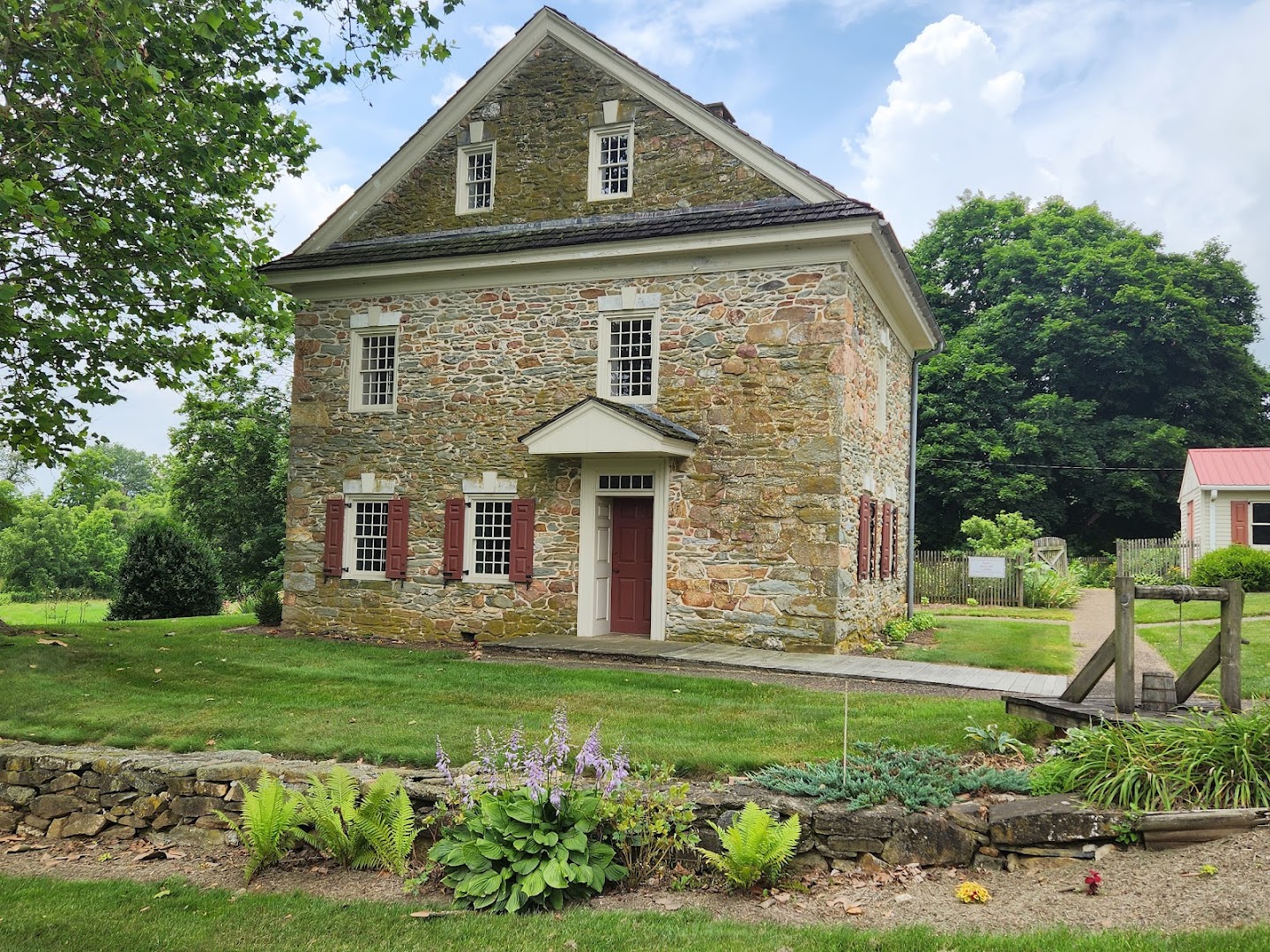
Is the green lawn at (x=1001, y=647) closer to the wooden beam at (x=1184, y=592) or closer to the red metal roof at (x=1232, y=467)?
the wooden beam at (x=1184, y=592)

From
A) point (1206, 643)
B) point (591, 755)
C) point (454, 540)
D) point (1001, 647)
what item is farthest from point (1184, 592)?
point (454, 540)

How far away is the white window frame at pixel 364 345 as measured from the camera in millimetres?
15391

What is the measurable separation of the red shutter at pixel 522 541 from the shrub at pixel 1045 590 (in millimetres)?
14553

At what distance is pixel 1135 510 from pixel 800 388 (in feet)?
85.1

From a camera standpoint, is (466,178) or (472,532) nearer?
(472,532)

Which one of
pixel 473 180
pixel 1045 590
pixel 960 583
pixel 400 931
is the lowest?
pixel 400 931

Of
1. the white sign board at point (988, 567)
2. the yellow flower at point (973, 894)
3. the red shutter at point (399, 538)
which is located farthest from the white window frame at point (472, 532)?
the white sign board at point (988, 567)

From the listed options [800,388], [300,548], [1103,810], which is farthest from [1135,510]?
[1103,810]

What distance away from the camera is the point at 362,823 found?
19.3 feet

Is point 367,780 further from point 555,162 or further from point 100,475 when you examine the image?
point 100,475

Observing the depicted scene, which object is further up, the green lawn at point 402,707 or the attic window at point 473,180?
the attic window at point 473,180

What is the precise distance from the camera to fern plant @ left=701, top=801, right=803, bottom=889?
521cm

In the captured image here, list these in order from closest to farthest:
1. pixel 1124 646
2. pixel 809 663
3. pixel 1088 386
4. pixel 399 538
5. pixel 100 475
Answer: pixel 1124 646 → pixel 809 663 → pixel 399 538 → pixel 100 475 → pixel 1088 386

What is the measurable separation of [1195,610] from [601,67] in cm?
1427
